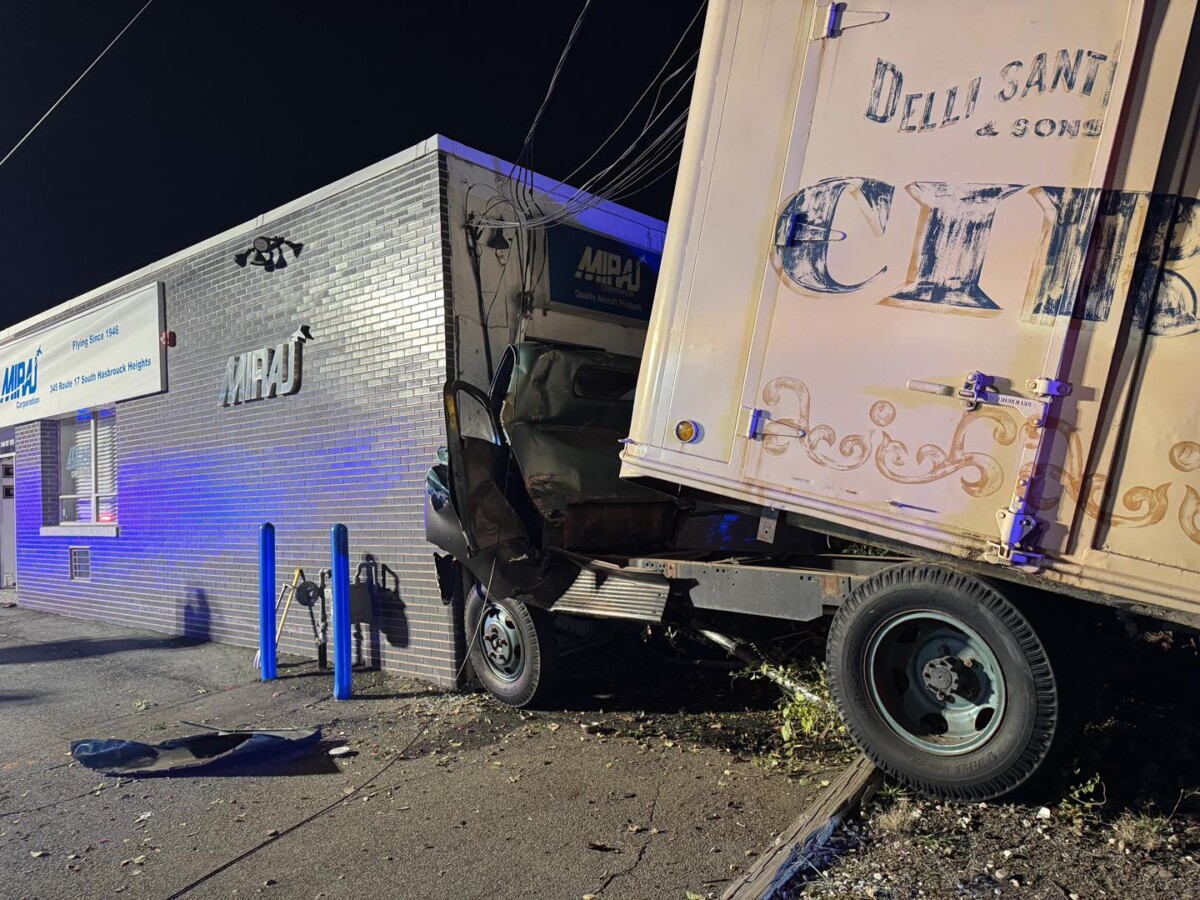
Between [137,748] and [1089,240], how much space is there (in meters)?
5.85

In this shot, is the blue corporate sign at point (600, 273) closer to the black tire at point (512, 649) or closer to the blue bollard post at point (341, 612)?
the blue bollard post at point (341, 612)

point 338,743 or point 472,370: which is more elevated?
point 472,370

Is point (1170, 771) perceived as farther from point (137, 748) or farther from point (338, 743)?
point (137, 748)

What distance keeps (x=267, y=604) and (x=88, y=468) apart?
6324 millimetres

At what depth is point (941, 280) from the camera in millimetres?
3367

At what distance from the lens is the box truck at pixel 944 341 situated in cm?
296

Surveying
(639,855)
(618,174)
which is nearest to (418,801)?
(639,855)

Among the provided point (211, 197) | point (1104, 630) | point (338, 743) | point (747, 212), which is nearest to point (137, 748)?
point (338, 743)

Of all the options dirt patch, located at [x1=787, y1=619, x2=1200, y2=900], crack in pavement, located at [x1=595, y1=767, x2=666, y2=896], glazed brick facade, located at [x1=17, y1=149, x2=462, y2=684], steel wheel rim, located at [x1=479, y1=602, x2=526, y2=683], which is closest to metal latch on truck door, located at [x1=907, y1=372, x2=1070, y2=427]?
dirt patch, located at [x1=787, y1=619, x2=1200, y2=900]

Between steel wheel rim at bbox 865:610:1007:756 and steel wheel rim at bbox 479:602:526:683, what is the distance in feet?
8.83

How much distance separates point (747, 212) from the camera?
3.95 m

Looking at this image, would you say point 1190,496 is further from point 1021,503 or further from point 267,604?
point 267,604

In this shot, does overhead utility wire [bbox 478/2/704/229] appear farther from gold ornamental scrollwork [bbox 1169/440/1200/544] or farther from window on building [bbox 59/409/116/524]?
window on building [bbox 59/409/116/524]

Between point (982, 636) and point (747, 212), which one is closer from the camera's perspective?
point (982, 636)
